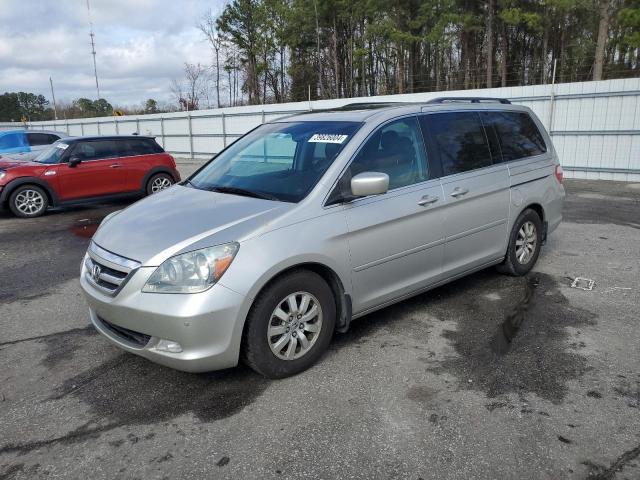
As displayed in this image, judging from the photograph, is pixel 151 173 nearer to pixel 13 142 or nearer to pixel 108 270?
pixel 13 142

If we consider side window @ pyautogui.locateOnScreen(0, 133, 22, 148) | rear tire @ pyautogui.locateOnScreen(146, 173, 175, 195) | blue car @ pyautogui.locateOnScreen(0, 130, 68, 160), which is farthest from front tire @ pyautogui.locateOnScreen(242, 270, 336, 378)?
side window @ pyautogui.locateOnScreen(0, 133, 22, 148)

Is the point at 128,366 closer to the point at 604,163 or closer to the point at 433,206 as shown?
the point at 433,206

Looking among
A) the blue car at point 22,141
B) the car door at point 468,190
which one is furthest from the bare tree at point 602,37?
the blue car at point 22,141

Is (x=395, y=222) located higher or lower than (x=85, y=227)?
higher

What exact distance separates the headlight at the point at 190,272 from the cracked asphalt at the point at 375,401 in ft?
2.52

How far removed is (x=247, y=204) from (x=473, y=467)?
7.14 feet

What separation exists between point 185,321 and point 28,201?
9142 mm

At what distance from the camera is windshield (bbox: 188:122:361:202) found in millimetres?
3855

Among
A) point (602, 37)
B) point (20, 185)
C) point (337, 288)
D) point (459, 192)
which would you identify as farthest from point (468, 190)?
point (602, 37)

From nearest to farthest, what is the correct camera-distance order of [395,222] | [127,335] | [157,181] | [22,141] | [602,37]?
[127,335], [395,222], [157,181], [22,141], [602,37]

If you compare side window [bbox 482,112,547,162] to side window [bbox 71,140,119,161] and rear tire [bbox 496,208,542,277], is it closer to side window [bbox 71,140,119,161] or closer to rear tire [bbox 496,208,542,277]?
rear tire [bbox 496,208,542,277]

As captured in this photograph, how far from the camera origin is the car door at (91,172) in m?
10.6

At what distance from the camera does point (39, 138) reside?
55.2ft

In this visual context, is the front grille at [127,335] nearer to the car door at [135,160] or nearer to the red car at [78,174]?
the red car at [78,174]
